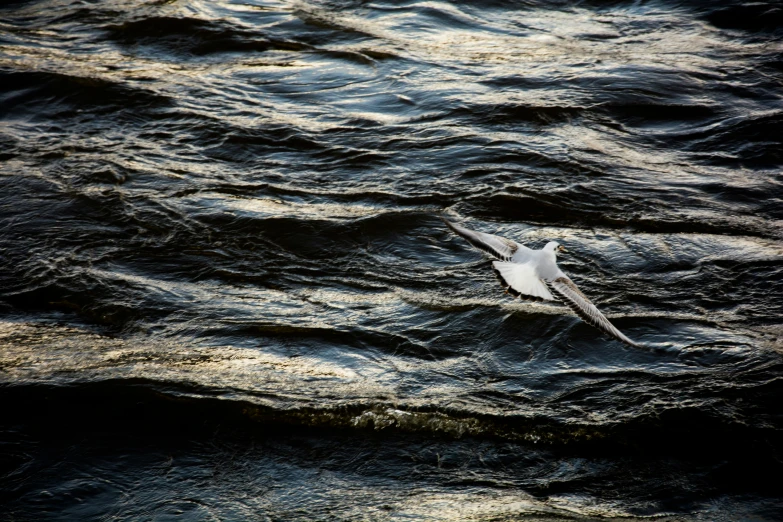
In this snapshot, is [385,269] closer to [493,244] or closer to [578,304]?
Result: [493,244]

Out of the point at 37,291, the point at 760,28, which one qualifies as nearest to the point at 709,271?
the point at 37,291

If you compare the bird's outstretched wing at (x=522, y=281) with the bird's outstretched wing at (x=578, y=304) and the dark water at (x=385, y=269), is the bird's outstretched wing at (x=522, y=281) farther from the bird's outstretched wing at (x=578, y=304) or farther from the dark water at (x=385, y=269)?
the dark water at (x=385, y=269)

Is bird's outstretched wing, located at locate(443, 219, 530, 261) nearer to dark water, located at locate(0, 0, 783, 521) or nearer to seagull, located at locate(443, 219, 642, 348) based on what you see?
seagull, located at locate(443, 219, 642, 348)

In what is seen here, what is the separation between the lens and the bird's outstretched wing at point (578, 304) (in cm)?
453

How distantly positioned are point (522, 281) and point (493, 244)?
1.93 ft

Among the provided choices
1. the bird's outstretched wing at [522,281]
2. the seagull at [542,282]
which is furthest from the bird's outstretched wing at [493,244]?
the bird's outstretched wing at [522,281]

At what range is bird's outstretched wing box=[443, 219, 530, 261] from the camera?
5188 millimetres

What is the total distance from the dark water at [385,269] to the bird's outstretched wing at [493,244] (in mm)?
453

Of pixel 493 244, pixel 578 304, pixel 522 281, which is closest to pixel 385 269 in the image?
pixel 493 244

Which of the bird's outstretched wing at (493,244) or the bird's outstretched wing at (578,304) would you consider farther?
the bird's outstretched wing at (493,244)

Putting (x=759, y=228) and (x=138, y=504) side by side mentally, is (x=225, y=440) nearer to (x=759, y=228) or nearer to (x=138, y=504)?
(x=138, y=504)

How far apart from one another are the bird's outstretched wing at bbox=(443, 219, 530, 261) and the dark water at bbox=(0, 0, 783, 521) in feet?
1.49

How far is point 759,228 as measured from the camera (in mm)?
6305

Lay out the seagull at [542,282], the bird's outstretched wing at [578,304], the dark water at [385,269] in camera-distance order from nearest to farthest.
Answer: the dark water at [385,269]
the bird's outstretched wing at [578,304]
the seagull at [542,282]
